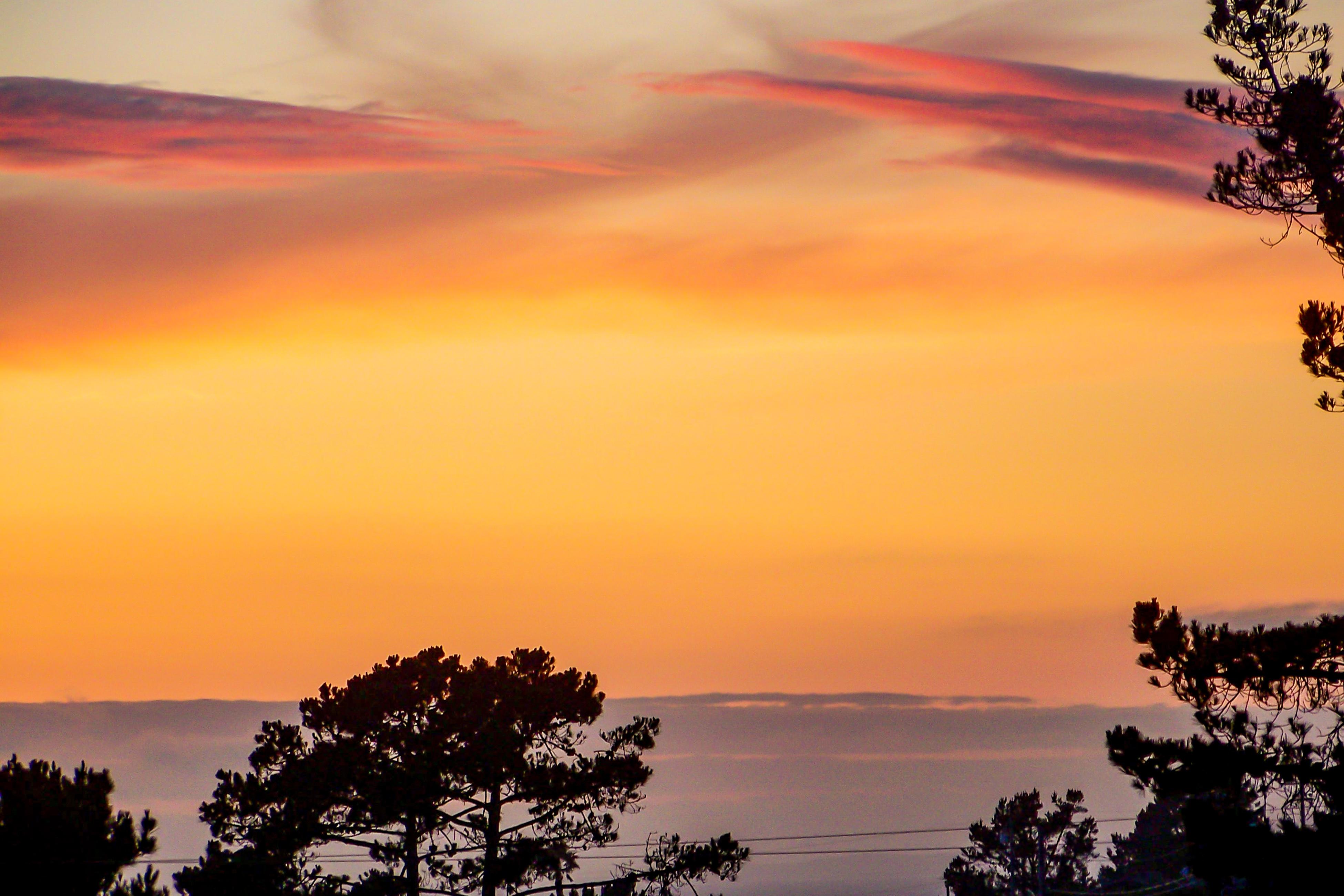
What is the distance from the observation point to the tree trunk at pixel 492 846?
44.2 metres

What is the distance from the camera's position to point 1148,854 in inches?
3595

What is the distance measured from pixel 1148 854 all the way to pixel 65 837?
230 ft

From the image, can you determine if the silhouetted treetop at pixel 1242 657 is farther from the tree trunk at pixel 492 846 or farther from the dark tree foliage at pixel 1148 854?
the dark tree foliage at pixel 1148 854

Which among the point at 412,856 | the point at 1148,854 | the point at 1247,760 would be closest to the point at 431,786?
the point at 412,856

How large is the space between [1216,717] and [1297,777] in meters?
1.84

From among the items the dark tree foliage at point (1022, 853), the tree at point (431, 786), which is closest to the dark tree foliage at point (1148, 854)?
the dark tree foliage at point (1022, 853)

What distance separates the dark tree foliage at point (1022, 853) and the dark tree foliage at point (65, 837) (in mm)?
38525

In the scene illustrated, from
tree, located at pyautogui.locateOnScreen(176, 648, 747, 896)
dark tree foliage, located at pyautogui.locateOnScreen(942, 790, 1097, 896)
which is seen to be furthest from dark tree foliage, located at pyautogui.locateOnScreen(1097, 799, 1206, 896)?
tree, located at pyautogui.locateOnScreen(176, 648, 747, 896)

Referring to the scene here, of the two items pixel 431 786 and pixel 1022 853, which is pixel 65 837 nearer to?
pixel 431 786

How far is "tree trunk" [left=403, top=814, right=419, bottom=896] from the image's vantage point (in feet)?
144

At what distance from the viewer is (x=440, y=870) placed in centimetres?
4462

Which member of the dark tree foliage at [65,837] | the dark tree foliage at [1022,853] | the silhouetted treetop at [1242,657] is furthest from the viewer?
the dark tree foliage at [1022,853]

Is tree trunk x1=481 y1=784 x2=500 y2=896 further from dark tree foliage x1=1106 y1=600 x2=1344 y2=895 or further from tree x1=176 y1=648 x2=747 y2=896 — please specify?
dark tree foliage x1=1106 y1=600 x2=1344 y2=895

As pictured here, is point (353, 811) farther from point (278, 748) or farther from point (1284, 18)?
point (1284, 18)
